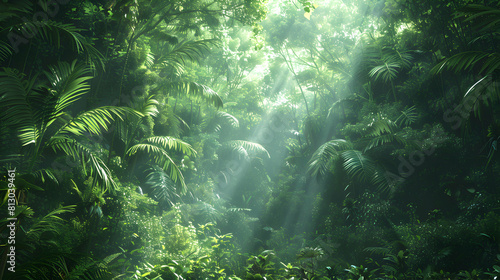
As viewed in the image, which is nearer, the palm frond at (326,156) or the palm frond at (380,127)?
the palm frond at (380,127)

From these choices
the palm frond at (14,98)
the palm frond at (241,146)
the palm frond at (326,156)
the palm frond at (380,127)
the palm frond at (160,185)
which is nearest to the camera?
the palm frond at (14,98)

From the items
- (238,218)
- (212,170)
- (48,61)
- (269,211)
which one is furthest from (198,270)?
(212,170)

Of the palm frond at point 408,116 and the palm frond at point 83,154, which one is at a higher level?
the palm frond at point 408,116

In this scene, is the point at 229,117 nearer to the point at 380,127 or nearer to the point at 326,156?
the point at 326,156

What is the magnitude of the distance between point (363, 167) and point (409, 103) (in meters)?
2.93

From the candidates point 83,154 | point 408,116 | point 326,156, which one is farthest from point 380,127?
point 83,154

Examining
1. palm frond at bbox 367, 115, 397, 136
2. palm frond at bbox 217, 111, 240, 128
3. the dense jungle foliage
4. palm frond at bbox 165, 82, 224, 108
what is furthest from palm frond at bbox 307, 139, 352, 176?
palm frond at bbox 217, 111, 240, 128

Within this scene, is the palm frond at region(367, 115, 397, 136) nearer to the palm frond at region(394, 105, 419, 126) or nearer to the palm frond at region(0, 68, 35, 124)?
the palm frond at region(394, 105, 419, 126)

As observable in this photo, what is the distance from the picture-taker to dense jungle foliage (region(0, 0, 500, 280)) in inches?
129

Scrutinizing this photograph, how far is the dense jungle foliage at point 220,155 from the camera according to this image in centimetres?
327

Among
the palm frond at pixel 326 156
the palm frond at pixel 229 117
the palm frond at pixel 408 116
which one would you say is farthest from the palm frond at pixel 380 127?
the palm frond at pixel 229 117

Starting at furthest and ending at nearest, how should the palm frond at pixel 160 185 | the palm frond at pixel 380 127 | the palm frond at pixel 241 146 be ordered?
the palm frond at pixel 241 146 < the palm frond at pixel 380 127 < the palm frond at pixel 160 185

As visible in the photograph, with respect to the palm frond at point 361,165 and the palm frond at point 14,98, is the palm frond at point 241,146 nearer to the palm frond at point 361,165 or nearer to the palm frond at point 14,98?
the palm frond at point 361,165

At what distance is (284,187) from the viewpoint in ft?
34.6
